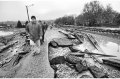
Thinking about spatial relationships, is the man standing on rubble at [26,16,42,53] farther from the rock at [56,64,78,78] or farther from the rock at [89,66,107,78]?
the rock at [89,66,107,78]

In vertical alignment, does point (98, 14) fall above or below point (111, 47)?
above

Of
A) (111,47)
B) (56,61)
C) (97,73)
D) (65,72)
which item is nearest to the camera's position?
(97,73)

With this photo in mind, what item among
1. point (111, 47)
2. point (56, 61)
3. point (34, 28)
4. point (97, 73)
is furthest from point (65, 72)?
point (111, 47)

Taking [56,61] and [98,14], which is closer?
[56,61]

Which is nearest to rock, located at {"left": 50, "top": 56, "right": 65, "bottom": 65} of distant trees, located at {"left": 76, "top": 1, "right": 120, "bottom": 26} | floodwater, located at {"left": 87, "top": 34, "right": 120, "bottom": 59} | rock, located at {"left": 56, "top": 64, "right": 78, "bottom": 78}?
rock, located at {"left": 56, "top": 64, "right": 78, "bottom": 78}

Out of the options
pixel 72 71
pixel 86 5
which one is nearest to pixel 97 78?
pixel 72 71

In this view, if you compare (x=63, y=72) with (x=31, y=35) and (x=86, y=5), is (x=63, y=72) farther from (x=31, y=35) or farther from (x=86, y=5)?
(x=86, y=5)

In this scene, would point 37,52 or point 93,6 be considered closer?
point 37,52

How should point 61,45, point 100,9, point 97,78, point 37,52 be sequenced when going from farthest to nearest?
1. point 100,9
2. point 61,45
3. point 37,52
4. point 97,78

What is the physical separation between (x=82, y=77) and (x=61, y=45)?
4.84 meters

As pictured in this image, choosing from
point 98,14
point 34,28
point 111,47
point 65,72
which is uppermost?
point 98,14

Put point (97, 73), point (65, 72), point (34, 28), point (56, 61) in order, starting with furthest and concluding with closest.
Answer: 1. point (56, 61)
2. point (34, 28)
3. point (65, 72)
4. point (97, 73)

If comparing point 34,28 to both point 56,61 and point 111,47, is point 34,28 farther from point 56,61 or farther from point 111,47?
point 111,47

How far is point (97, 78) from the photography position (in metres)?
3.74
